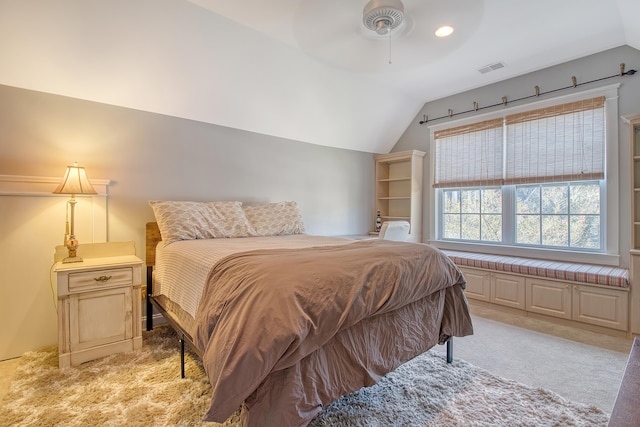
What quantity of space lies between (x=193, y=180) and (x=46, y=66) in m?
1.37

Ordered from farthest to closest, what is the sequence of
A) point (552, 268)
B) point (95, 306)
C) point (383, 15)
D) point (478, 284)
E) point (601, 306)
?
point (478, 284) < point (552, 268) < point (601, 306) < point (95, 306) < point (383, 15)

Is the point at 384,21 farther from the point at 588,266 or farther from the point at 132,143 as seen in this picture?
the point at 588,266

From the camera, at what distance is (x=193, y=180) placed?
3.12 metres

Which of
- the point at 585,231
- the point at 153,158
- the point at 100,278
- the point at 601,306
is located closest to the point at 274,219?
the point at 153,158

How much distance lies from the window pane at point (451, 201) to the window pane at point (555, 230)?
1.03m

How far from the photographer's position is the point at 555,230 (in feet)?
10.9

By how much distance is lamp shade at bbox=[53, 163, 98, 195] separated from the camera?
7.10 feet

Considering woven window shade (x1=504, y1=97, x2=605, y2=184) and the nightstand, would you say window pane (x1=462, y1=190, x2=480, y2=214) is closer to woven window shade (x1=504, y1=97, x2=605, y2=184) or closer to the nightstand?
woven window shade (x1=504, y1=97, x2=605, y2=184)

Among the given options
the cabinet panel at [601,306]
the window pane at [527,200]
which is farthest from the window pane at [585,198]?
the cabinet panel at [601,306]

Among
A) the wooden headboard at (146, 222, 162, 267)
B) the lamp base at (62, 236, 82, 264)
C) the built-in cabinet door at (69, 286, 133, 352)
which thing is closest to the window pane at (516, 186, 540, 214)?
the wooden headboard at (146, 222, 162, 267)

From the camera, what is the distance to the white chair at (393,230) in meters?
3.28

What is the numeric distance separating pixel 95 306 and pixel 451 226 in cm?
412

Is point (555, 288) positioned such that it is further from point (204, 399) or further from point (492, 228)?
point (204, 399)

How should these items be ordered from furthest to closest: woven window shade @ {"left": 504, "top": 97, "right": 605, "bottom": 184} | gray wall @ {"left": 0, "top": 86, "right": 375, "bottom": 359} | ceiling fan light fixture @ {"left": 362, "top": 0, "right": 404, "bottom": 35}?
woven window shade @ {"left": 504, "top": 97, "right": 605, "bottom": 184} < gray wall @ {"left": 0, "top": 86, "right": 375, "bottom": 359} < ceiling fan light fixture @ {"left": 362, "top": 0, "right": 404, "bottom": 35}
